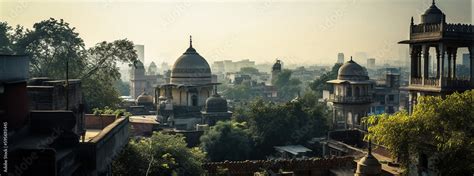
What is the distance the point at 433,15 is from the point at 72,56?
77.2 ft

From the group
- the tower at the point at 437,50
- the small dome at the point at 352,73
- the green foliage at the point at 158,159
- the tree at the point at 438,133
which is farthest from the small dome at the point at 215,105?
the tree at the point at 438,133

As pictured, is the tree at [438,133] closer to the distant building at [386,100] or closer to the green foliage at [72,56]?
the green foliage at [72,56]

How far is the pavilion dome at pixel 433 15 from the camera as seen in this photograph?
2118cm

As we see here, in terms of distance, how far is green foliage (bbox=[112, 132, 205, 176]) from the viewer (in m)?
15.5

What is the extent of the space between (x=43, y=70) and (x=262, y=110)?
599 inches

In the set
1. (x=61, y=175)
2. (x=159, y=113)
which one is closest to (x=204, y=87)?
(x=159, y=113)

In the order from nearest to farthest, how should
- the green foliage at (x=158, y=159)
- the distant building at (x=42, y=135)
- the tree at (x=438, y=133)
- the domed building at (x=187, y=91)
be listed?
the distant building at (x=42, y=135) < the tree at (x=438, y=133) < the green foliage at (x=158, y=159) < the domed building at (x=187, y=91)

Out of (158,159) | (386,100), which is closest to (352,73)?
(386,100)

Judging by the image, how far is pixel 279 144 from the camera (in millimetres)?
30891

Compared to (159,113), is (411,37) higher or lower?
higher

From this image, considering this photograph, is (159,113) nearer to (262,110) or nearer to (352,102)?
(262,110)

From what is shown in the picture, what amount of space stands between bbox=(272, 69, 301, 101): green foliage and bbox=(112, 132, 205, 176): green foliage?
220 feet

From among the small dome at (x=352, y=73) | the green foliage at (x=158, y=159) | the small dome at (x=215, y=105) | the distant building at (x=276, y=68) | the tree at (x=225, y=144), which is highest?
the distant building at (x=276, y=68)

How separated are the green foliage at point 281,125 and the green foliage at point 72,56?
29.8 ft
